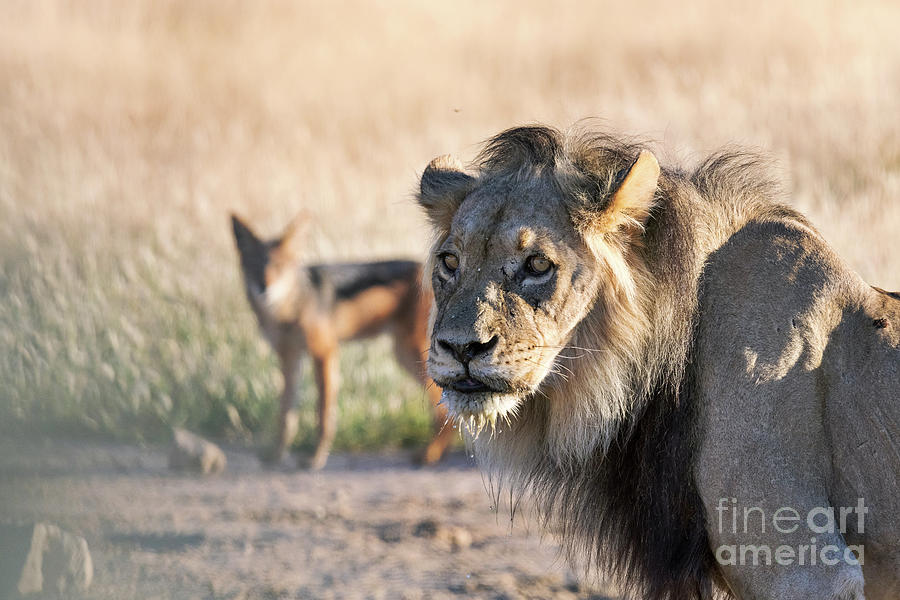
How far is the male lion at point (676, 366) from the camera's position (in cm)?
338

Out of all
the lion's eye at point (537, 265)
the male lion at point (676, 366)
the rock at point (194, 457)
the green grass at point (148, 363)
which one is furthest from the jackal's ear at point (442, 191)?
the green grass at point (148, 363)

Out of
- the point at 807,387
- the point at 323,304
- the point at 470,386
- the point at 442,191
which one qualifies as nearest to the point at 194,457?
the point at 323,304

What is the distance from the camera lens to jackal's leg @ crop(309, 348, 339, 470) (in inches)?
350

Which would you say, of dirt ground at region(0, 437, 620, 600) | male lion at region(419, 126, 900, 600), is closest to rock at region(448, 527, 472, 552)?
dirt ground at region(0, 437, 620, 600)

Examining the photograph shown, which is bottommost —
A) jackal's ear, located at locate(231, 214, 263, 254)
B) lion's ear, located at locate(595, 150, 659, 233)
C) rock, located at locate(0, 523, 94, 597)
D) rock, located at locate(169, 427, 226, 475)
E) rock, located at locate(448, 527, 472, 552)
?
rock, located at locate(0, 523, 94, 597)

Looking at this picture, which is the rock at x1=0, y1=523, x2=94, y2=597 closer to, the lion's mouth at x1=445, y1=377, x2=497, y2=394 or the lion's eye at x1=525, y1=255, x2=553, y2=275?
the lion's mouth at x1=445, y1=377, x2=497, y2=394

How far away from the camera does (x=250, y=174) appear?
1225cm

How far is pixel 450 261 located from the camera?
148 inches

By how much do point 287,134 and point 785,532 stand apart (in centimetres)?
1051

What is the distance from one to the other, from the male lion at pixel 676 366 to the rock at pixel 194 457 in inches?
197

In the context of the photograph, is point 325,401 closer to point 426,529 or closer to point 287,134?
point 426,529

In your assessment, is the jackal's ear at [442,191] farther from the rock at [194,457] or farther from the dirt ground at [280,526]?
the rock at [194,457]

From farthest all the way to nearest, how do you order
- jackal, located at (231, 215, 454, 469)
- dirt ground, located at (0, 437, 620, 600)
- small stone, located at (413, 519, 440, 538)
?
jackal, located at (231, 215, 454, 469)
small stone, located at (413, 519, 440, 538)
dirt ground, located at (0, 437, 620, 600)

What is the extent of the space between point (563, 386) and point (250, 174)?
9.09 metres
